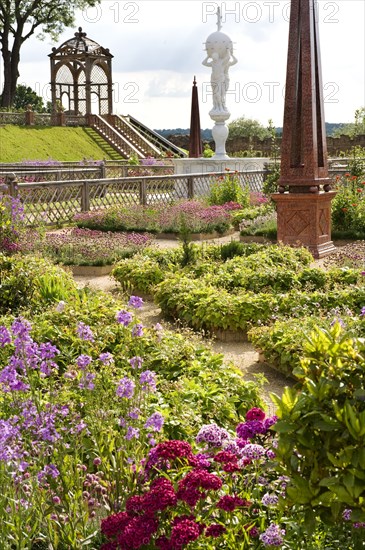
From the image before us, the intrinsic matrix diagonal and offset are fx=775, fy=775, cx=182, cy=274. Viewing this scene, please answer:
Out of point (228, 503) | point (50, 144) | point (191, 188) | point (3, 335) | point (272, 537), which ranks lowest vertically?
point (272, 537)

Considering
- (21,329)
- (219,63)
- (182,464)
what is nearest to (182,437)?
(182,464)

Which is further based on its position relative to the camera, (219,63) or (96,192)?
(219,63)

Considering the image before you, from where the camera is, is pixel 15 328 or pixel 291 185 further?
pixel 291 185

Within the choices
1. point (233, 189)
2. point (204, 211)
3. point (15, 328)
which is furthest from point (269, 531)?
point (233, 189)

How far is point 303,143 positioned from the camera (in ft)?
38.9

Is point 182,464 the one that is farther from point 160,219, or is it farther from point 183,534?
point 160,219

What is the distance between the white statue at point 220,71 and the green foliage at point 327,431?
20.0 metres

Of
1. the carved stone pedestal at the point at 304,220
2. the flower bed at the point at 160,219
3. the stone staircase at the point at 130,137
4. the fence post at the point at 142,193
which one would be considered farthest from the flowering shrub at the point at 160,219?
the stone staircase at the point at 130,137

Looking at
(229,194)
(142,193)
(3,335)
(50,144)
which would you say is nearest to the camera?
(3,335)

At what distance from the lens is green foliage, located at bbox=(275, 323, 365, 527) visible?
2.21 metres

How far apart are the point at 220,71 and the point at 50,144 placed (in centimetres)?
1509

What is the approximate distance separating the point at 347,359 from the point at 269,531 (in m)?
0.67

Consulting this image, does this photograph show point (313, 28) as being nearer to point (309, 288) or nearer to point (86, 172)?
point (309, 288)

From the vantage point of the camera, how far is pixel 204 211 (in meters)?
15.6
